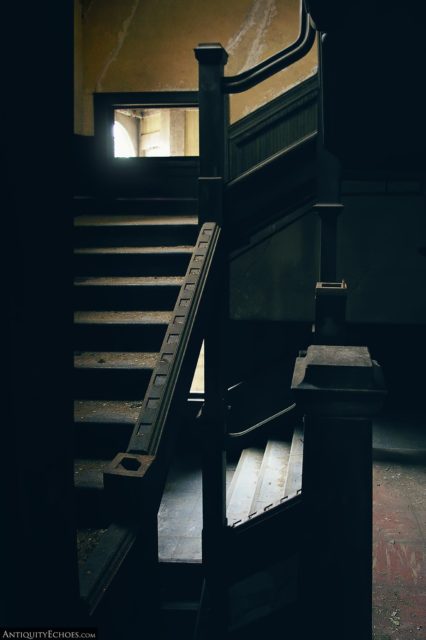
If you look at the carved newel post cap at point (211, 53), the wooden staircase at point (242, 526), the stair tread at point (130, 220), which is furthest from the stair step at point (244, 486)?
the carved newel post cap at point (211, 53)

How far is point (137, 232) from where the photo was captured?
206 inches

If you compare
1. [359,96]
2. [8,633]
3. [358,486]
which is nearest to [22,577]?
[8,633]

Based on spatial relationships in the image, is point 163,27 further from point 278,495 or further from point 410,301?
point 278,495

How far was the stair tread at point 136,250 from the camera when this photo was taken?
4800 millimetres

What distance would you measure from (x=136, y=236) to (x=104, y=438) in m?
2.30

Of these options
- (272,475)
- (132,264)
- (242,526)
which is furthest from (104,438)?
(272,475)

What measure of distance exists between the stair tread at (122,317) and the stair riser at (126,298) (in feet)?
0.26

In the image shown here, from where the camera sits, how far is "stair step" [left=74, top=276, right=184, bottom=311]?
14.7ft

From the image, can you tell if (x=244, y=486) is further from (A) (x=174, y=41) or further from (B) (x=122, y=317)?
(A) (x=174, y=41)

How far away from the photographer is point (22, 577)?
3.75 feet

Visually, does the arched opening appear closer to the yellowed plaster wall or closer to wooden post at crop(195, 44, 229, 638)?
the yellowed plaster wall

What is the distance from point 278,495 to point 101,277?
2.85 meters

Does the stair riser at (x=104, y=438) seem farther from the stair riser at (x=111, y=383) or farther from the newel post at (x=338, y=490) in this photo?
the newel post at (x=338, y=490)

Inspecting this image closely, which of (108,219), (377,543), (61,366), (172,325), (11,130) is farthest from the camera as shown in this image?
(108,219)
